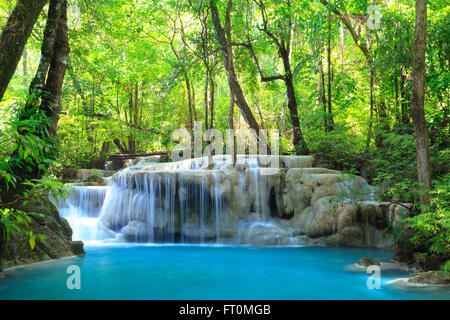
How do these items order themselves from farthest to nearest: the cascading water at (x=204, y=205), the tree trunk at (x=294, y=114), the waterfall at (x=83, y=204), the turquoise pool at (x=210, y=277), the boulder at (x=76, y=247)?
the tree trunk at (x=294, y=114), the waterfall at (x=83, y=204), the cascading water at (x=204, y=205), the boulder at (x=76, y=247), the turquoise pool at (x=210, y=277)

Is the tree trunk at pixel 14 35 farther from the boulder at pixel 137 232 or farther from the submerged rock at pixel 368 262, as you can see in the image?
the boulder at pixel 137 232

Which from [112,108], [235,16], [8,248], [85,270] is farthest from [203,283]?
[112,108]

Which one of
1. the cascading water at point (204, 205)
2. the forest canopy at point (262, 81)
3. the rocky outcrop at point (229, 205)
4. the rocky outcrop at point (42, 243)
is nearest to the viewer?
the forest canopy at point (262, 81)

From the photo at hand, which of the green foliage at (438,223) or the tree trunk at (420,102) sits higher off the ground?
the tree trunk at (420,102)

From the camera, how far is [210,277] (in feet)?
16.6

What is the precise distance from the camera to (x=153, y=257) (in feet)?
22.1

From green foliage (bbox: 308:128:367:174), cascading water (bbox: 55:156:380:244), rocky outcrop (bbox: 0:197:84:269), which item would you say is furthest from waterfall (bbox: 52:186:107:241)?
green foliage (bbox: 308:128:367:174)

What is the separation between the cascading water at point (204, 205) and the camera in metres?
8.71

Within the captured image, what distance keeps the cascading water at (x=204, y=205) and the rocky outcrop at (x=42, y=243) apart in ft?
8.51

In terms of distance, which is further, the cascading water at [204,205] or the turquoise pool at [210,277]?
the cascading water at [204,205]

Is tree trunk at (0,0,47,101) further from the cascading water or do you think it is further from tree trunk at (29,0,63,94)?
the cascading water

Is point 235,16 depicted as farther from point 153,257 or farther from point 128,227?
point 153,257

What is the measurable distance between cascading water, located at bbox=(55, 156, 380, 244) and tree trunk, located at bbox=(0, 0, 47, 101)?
17.9 feet

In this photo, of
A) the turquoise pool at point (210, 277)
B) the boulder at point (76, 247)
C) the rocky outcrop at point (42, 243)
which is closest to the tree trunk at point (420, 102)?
the turquoise pool at point (210, 277)
